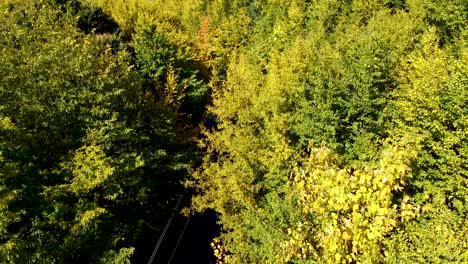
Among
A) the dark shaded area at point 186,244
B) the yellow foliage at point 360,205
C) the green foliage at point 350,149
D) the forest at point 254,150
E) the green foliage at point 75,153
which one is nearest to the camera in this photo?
the yellow foliage at point 360,205

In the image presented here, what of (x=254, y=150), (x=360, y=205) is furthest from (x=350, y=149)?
(x=360, y=205)

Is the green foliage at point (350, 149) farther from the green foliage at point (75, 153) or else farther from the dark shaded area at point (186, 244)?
the dark shaded area at point (186, 244)

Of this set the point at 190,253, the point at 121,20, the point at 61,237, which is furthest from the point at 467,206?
the point at 121,20

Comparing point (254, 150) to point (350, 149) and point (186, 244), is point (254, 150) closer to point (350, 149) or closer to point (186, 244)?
point (350, 149)

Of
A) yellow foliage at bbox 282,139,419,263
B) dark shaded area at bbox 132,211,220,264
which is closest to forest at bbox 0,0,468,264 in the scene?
yellow foliage at bbox 282,139,419,263

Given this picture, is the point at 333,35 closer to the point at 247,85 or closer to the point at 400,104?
the point at 247,85

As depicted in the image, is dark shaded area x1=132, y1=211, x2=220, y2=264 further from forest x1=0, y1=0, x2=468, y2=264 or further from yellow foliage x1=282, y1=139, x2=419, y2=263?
yellow foliage x1=282, y1=139, x2=419, y2=263

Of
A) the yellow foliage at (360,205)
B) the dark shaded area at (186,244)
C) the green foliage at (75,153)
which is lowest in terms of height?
the dark shaded area at (186,244)

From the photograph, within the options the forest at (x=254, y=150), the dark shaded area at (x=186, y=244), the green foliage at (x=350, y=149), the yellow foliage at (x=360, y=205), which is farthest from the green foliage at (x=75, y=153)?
the yellow foliage at (x=360, y=205)

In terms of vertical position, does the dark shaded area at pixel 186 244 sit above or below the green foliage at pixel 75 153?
below
